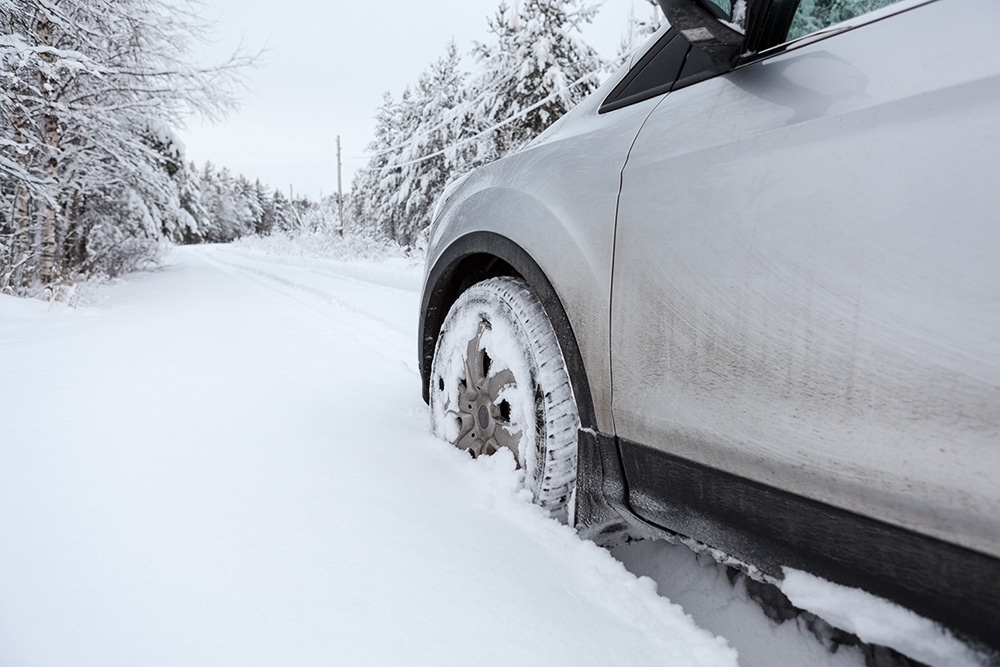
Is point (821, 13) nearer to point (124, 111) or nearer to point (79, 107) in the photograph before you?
point (79, 107)

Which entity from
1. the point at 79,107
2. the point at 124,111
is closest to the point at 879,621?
the point at 79,107

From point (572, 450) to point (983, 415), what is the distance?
850mm

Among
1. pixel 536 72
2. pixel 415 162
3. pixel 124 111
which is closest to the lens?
pixel 124 111

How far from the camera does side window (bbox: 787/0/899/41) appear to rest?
101 cm

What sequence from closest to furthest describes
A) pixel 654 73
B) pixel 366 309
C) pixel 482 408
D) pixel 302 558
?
pixel 302 558 < pixel 654 73 < pixel 482 408 < pixel 366 309

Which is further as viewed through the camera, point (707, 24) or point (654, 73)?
point (654, 73)

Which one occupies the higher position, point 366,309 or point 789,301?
point 789,301

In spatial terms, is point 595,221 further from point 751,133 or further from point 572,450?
point 572,450

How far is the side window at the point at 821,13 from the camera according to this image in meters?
1.01

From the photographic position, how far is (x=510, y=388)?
155 cm

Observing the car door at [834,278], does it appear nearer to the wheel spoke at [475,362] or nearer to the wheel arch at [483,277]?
the wheel arch at [483,277]

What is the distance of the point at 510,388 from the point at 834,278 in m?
0.94

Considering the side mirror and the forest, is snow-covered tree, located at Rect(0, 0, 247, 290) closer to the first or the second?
the forest

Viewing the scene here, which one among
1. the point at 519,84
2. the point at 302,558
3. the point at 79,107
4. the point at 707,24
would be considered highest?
the point at 519,84
